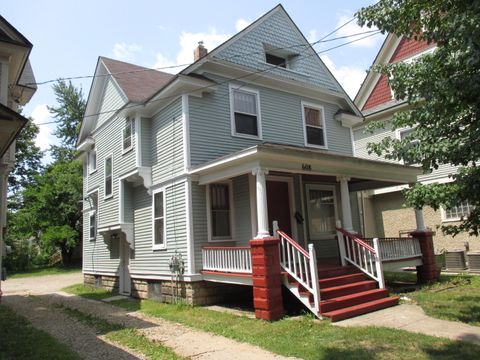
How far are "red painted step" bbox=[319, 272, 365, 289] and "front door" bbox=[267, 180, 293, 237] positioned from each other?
2.82 metres

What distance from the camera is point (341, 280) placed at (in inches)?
380

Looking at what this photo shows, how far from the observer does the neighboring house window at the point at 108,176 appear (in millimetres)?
15294

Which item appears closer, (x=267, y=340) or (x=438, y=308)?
(x=267, y=340)

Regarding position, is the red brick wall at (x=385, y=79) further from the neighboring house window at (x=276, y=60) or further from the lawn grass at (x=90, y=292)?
the lawn grass at (x=90, y=292)

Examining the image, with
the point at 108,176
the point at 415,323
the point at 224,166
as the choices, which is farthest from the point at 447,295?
the point at 108,176

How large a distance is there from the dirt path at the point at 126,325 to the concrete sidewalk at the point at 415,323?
7.65 feet

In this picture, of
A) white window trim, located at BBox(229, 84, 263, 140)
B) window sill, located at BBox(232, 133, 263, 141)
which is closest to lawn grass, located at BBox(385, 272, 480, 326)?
window sill, located at BBox(232, 133, 263, 141)

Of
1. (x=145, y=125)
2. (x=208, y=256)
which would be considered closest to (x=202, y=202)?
(x=208, y=256)

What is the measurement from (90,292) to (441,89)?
47.3 ft

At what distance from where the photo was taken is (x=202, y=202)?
1114cm

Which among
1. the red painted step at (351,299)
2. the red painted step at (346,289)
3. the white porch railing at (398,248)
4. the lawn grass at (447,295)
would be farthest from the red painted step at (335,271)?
the lawn grass at (447,295)

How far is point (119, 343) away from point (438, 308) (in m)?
6.34

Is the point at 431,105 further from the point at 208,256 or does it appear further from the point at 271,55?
the point at 271,55

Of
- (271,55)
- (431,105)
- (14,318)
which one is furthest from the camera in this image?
(271,55)
